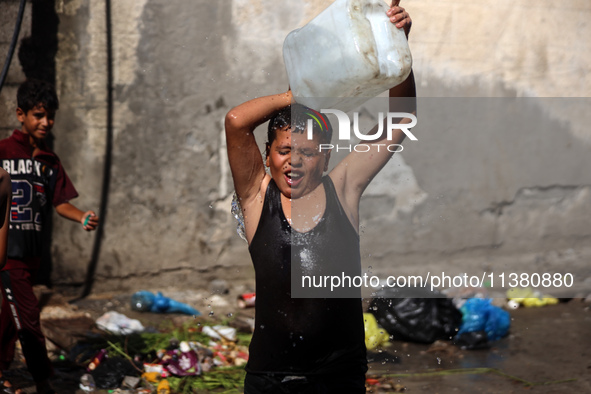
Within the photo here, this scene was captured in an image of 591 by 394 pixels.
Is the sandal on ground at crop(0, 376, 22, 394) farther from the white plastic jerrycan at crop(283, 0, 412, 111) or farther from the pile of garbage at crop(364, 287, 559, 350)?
the white plastic jerrycan at crop(283, 0, 412, 111)

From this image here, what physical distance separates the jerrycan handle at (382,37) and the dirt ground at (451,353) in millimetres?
2275

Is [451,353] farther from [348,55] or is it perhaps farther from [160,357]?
[348,55]

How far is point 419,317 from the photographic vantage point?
15.5ft

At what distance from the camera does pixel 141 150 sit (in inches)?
211

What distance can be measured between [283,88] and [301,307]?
3.33 metres

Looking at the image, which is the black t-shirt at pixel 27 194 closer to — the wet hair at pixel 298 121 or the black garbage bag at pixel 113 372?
the black garbage bag at pixel 113 372

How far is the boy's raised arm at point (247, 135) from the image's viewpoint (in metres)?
2.34

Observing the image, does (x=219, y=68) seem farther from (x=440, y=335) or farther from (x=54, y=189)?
Result: (x=440, y=335)

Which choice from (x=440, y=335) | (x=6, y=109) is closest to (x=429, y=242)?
(x=440, y=335)

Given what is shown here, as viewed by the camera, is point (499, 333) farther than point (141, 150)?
No

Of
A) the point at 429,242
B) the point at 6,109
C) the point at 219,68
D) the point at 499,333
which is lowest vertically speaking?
the point at 499,333

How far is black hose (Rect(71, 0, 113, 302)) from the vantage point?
5227mm

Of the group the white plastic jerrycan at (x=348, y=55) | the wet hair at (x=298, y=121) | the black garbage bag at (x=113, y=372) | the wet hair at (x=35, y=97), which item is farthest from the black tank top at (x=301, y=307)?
the wet hair at (x=35, y=97)

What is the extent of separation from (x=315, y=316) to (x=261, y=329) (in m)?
0.20
